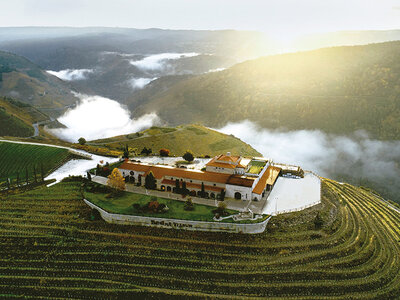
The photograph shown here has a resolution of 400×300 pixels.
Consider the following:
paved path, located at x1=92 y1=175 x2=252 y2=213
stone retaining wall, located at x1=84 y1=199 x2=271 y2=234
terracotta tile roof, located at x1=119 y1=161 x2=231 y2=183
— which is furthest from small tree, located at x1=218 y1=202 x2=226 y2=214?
terracotta tile roof, located at x1=119 y1=161 x2=231 y2=183

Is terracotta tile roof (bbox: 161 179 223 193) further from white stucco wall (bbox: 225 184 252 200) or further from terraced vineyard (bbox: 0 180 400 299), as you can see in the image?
terraced vineyard (bbox: 0 180 400 299)

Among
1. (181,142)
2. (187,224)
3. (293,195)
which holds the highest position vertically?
(293,195)

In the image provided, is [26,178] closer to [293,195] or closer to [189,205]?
[189,205]

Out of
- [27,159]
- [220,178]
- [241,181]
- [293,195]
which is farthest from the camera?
[27,159]

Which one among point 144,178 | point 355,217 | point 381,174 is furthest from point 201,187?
point 381,174

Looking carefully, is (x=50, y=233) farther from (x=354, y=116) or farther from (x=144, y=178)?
(x=354, y=116)

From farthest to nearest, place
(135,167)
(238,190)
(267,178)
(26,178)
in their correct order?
(26,178)
(135,167)
(267,178)
(238,190)

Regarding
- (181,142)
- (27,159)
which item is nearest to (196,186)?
(27,159)
